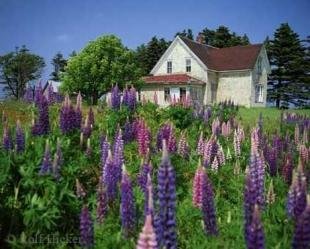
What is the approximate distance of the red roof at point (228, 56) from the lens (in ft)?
135

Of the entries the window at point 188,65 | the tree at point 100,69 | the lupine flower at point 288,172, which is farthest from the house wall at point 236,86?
the lupine flower at point 288,172

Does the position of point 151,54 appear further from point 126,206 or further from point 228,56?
point 126,206

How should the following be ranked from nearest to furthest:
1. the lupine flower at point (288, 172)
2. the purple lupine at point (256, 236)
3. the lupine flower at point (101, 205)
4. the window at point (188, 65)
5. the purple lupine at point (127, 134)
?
the purple lupine at point (256, 236)
the lupine flower at point (101, 205)
the lupine flower at point (288, 172)
the purple lupine at point (127, 134)
the window at point (188, 65)

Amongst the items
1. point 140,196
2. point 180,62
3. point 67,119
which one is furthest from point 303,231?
point 180,62

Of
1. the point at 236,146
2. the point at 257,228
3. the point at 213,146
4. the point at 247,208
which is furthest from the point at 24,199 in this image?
the point at 236,146

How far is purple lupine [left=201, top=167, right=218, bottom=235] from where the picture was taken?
417 cm

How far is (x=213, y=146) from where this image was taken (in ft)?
23.8

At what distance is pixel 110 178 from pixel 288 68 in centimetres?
4961

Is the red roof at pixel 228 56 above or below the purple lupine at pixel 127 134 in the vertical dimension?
above

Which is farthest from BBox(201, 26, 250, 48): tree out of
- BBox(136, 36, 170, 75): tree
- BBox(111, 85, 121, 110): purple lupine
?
BBox(111, 85, 121, 110): purple lupine

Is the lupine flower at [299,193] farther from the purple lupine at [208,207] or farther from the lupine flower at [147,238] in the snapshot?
the lupine flower at [147,238]

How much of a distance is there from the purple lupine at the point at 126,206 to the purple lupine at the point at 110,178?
0.91 metres

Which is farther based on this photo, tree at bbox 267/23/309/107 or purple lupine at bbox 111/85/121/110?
tree at bbox 267/23/309/107

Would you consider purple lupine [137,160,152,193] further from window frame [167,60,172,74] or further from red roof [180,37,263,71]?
window frame [167,60,172,74]
